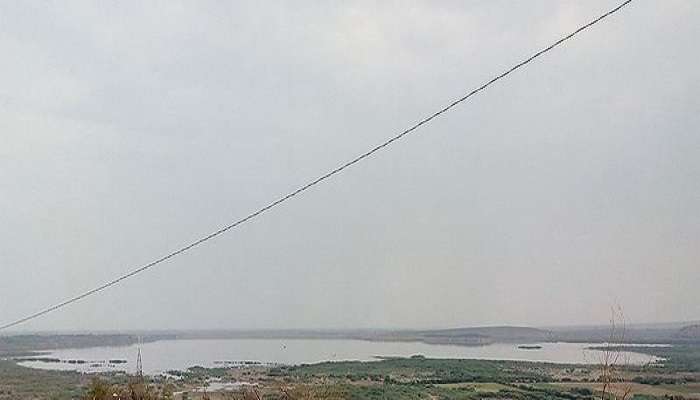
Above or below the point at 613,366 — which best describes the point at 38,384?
below

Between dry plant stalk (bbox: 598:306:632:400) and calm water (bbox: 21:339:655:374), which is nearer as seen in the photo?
dry plant stalk (bbox: 598:306:632:400)

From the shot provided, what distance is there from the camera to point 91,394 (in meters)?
11.7

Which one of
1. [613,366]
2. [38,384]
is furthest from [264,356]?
[613,366]

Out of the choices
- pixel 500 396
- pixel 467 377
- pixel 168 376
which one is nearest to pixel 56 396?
pixel 168 376

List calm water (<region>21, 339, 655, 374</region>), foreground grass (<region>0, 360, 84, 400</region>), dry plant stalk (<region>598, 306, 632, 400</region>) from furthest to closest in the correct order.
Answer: calm water (<region>21, 339, 655, 374</region>) → foreground grass (<region>0, 360, 84, 400</region>) → dry plant stalk (<region>598, 306, 632, 400</region>)

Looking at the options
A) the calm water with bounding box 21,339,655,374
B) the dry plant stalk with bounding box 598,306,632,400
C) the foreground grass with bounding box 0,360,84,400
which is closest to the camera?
the dry plant stalk with bounding box 598,306,632,400

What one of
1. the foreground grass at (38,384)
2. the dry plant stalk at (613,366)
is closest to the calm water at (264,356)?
the foreground grass at (38,384)

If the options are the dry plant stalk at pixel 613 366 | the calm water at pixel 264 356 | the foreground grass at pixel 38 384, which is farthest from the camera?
the calm water at pixel 264 356

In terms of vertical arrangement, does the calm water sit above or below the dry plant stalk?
below

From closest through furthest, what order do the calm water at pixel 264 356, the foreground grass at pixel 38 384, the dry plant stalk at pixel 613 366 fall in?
1. the dry plant stalk at pixel 613 366
2. the foreground grass at pixel 38 384
3. the calm water at pixel 264 356

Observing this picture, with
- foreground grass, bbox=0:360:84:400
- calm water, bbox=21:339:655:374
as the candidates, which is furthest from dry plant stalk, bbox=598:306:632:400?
calm water, bbox=21:339:655:374

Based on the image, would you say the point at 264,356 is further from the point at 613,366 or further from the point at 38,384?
the point at 613,366

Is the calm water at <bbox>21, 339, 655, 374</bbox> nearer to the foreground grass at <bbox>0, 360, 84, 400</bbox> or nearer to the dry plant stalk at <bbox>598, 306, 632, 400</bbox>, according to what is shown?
the foreground grass at <bbox>0, 360, 84, 400</bbox>

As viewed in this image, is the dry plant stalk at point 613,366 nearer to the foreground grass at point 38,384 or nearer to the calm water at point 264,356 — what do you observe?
the foreground grass at point 38,384
